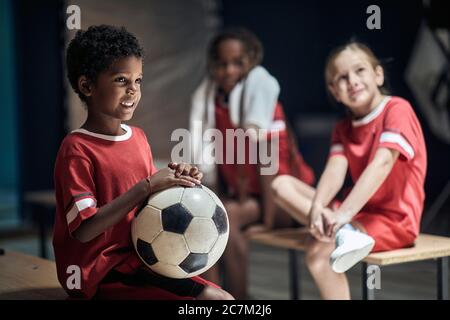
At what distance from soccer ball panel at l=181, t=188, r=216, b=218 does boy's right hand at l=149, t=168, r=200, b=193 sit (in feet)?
0.06

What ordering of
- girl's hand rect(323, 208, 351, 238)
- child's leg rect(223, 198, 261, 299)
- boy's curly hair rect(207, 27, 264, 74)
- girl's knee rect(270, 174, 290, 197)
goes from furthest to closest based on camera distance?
child's leg rect(223, 198, 261, 299) → boy's curly hair rect(207, 27, 264, 74) → girl's knee rect(270, 174, 290, 197) → girl's hand rect(323, 208, 351, 238)

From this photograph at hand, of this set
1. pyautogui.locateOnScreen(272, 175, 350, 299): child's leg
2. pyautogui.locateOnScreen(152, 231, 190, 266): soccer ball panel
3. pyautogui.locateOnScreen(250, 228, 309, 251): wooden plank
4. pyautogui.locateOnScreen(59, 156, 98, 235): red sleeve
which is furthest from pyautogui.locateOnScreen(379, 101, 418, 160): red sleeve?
pyautogui.locateOnScreen(59, 156, 98, 235): red sleeve

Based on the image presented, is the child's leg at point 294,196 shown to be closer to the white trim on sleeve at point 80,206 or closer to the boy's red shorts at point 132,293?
the boy's red shorts at point 132,293

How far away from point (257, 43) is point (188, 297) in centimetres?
115

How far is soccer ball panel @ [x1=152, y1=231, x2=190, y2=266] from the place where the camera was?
3.94 feet

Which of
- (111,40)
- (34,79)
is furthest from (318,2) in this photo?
(111,40)

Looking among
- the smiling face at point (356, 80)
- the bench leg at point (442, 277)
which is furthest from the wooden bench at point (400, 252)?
the smiling face at point (356, 80)

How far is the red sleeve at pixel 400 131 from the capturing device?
166 cm

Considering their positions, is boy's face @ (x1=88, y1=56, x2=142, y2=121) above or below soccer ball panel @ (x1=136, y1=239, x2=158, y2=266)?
above

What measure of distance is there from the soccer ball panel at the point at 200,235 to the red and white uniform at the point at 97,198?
0.13 m

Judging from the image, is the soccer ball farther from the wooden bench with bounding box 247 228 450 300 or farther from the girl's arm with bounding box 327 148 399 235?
the wooden bench with bounding box 247 228 450 300

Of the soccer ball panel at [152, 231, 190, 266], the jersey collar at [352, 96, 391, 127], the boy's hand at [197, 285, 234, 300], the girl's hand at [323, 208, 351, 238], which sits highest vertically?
the jersey collar at [352, 96, 391, 127]

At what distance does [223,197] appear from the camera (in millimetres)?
2389
